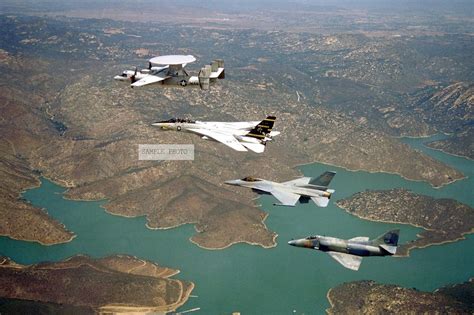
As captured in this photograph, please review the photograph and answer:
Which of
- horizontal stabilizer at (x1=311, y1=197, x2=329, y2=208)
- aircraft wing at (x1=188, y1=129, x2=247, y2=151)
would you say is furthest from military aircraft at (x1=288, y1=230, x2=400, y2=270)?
aircraft wing at (x1=188, y1=129, x2=247, y2=151)

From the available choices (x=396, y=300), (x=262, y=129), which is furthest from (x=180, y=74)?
(x=396, y=300)

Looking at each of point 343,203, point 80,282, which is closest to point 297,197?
point 80,282

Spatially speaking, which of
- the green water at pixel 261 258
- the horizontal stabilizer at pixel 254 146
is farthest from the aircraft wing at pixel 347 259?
the green water at pixel 261 258

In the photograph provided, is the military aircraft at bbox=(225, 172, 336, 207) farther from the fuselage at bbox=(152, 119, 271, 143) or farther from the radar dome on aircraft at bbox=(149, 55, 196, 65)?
the radar dome on aircraft at bbox=(149, 55, 196, 65)

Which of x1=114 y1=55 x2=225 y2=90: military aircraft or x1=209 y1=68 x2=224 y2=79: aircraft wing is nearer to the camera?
x1=114 y1=55 x2=225 y2=90: military aircraft

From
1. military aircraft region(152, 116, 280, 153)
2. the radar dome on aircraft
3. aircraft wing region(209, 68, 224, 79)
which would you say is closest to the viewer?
the radar dome on aircraft

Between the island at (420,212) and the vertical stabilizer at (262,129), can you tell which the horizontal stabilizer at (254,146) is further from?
the island at (420,212)
